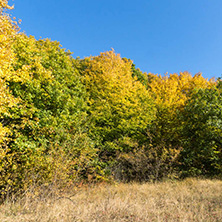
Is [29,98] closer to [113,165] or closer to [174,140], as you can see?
[113,165]

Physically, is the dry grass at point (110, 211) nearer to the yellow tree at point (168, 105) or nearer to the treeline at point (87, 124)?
the treeline at point (87, 124)

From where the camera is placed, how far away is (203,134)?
14703mm

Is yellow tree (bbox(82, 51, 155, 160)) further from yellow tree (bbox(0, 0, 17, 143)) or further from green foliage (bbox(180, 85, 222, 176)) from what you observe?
yellow tree (bbox(0, 0, 17, 143))

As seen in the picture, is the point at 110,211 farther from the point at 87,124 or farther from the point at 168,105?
the point at 168,105

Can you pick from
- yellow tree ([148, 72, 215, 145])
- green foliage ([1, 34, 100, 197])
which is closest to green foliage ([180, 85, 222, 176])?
yellow tree ([148, 72, 215, 145])

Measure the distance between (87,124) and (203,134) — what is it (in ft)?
30.1

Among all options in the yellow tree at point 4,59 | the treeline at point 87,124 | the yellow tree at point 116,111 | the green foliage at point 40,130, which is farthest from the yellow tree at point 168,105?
the yellow tree at point 4,59

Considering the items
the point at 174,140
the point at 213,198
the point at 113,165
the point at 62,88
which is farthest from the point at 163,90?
the point at 213,198

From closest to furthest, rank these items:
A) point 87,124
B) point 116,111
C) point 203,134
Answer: point 87,124 → point 203,134 → point 116,111

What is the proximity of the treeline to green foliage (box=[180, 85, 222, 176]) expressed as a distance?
7 cm

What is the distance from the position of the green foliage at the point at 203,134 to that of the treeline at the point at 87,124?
0.07 m

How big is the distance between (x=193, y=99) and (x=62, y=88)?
11.3 metres

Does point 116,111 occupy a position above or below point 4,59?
above

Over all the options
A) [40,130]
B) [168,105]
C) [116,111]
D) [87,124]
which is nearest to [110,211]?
[40,130]
